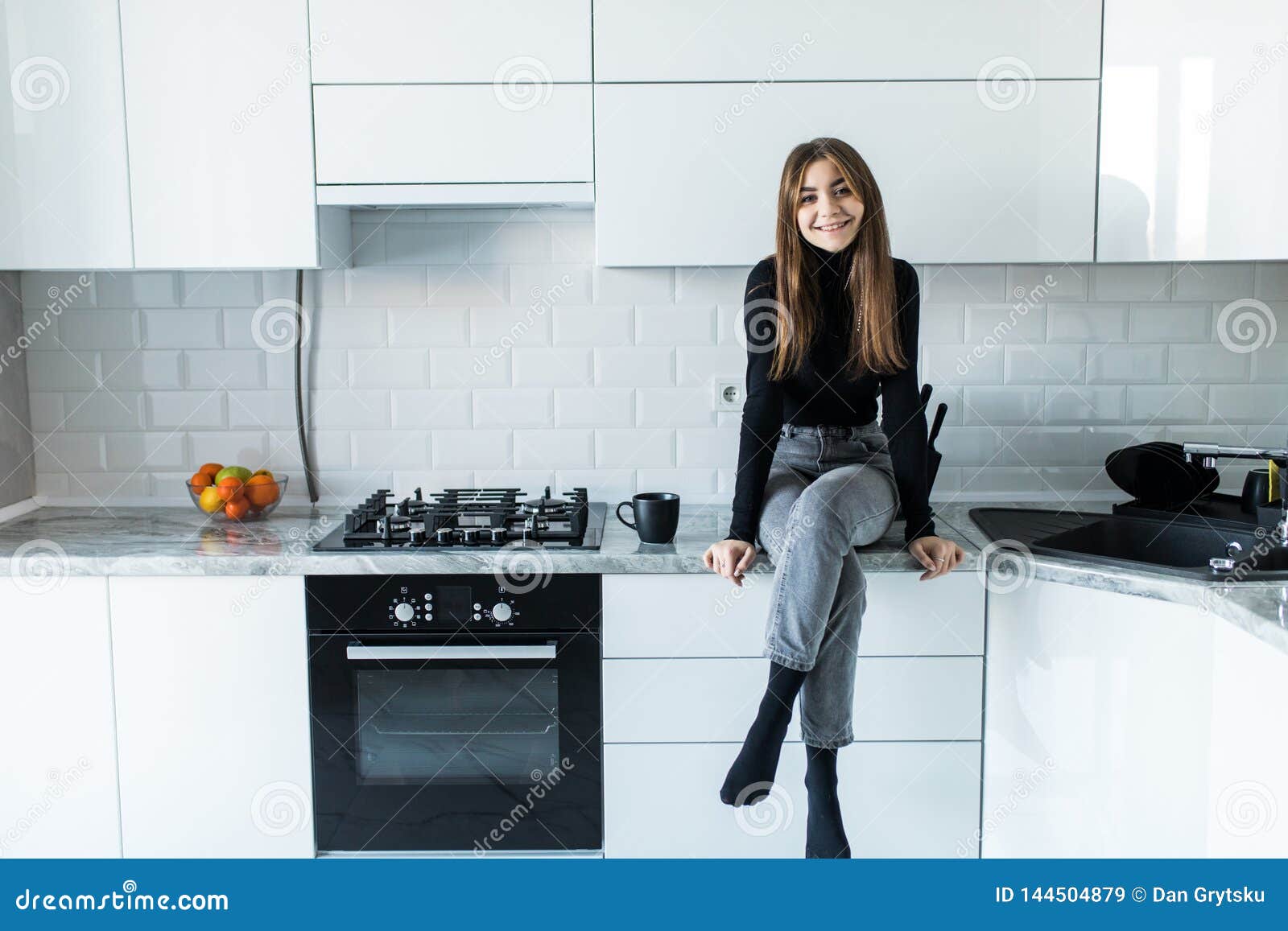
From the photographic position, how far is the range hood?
228 centimetres

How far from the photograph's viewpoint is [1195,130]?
2197mm

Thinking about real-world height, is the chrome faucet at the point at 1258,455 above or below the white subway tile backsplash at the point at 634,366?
below

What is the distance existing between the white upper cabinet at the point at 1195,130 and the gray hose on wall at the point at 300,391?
174 cm

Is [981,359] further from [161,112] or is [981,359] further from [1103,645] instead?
[161,112]

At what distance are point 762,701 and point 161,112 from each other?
64.3 inches

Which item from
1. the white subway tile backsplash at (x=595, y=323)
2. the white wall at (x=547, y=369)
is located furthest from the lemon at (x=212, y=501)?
the white subway tile backsplash at (x=595, y=323)

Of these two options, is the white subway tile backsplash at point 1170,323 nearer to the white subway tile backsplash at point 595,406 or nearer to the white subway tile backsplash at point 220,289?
the white subway tile backsplash at point 595,406

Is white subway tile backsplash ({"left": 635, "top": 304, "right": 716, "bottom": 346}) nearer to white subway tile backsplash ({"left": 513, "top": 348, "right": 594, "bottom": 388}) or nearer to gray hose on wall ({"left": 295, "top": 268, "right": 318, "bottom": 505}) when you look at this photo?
white subway tile backsplash ({"left": 513, "top": 348, "right": 594, "bottom": 388})

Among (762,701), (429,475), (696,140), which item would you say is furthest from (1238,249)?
(429,475)

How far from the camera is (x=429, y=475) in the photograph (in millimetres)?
2699

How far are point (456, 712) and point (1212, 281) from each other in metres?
1.92

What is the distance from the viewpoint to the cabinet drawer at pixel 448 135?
226cm

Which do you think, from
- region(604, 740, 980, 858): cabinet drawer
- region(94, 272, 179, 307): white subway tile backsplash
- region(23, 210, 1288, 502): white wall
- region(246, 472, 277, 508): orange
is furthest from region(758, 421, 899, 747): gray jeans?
region(94, 272, 179, 307): white subway tile backsplash

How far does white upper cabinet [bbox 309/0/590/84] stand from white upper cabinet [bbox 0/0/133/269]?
43 cm
